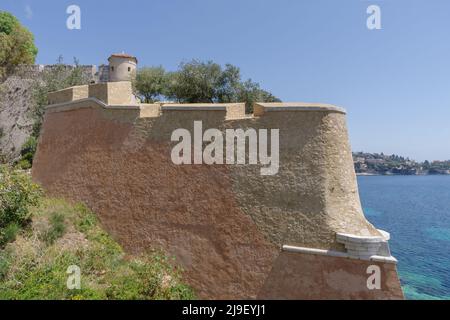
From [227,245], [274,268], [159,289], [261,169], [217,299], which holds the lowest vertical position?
[217,299]

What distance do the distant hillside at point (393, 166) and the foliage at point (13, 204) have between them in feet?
491

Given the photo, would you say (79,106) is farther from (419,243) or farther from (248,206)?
(419,243)

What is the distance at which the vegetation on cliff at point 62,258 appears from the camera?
8.29m

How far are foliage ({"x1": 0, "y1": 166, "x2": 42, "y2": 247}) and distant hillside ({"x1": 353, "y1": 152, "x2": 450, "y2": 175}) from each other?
150m

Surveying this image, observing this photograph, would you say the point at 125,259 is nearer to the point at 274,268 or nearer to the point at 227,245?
the point at 227,245

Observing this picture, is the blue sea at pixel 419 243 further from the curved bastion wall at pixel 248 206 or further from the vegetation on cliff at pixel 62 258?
the vegetation on cliff at pixel 62 258

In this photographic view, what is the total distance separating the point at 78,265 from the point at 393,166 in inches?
6813

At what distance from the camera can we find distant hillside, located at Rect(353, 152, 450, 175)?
15150 cm

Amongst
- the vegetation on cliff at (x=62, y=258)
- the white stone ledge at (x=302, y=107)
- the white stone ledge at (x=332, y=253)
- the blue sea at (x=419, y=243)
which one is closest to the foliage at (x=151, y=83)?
the vegetation on cliff at (x=62, y=258)

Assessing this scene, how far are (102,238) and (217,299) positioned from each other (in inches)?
190

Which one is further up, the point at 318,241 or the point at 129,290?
the point at 318,241
